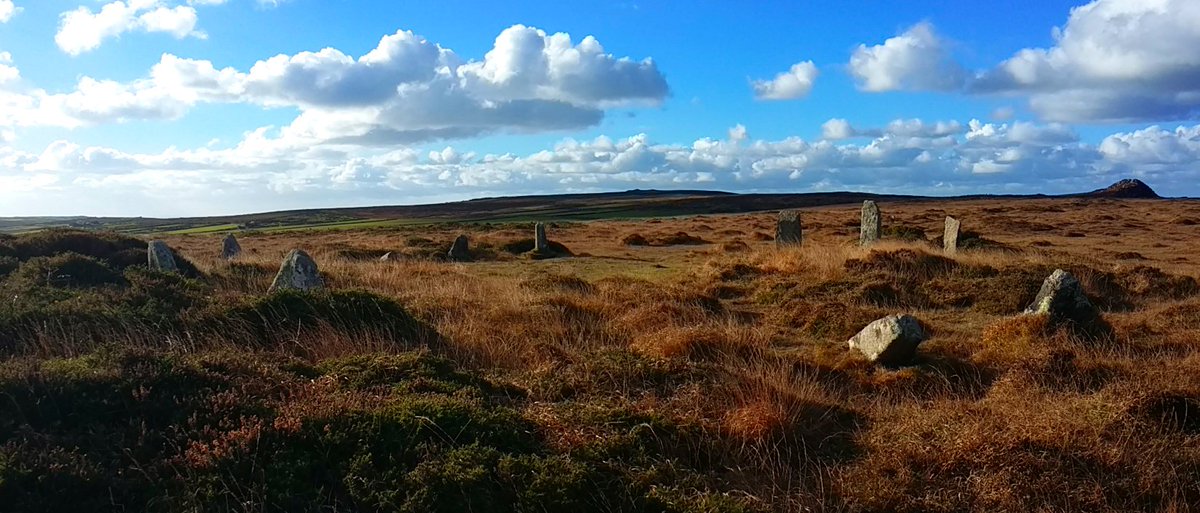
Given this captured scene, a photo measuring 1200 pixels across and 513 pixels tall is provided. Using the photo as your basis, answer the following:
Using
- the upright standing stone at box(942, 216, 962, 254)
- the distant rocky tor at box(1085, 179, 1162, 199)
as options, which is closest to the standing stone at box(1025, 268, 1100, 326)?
the upright standing stone at box(942, 216, 962, 254)

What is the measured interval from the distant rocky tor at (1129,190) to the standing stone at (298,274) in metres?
113

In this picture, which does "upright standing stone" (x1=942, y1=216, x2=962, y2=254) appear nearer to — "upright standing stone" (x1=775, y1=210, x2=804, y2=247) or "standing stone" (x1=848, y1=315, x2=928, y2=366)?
"upright standing stone" (x1=775, y1=210, x2=804, y2=247)

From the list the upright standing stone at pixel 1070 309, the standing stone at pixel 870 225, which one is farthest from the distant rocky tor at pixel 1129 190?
the upright standing stone at pixel 1070 309

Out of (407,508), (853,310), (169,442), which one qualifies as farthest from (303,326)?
(853,310)

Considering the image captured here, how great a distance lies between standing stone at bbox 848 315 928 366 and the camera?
8203 mm

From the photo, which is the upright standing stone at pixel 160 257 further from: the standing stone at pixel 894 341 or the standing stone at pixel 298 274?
the standing stone at pixel 894 341

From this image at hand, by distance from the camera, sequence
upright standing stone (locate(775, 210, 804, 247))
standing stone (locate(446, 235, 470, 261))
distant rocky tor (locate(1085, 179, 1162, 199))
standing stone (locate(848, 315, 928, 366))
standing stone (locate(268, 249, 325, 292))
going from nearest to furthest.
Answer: standing stone (locate(848, 315, 928, 366))
standing stone (locate(268, 249, 325, 292))
upright standing stone (locate(775, 210, 804, 247))
standing stone (locate(446, 235, 470, 261))
distant rocky tor (locate(1085, 179, 1162, 199))

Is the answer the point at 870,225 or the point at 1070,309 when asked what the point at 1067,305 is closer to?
the point at 1070,309

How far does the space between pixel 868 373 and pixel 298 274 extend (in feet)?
28.9

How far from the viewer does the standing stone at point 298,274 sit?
1239cm

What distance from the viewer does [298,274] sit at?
1253 cm

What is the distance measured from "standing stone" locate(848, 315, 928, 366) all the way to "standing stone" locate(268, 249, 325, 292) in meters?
→ 8.28

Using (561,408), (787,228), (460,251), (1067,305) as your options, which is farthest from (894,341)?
(460,251)

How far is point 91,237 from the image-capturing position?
17750 mm
